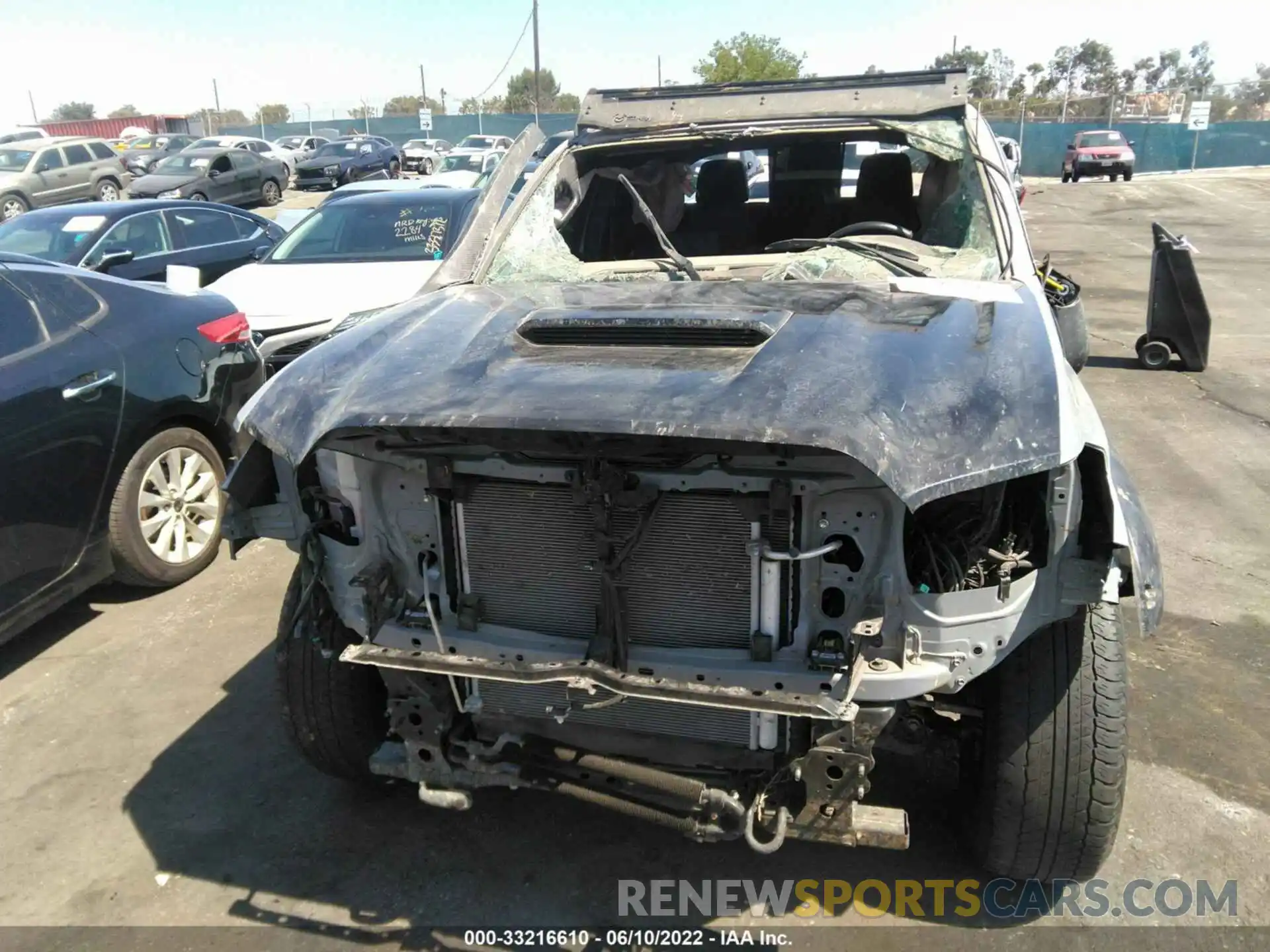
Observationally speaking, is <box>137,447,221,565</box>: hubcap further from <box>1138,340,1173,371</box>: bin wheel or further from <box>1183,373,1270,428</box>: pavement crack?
<box>1138,340,1173,371</box>: bin wheel

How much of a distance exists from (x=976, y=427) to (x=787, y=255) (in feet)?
5.35

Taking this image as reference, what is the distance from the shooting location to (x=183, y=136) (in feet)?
113

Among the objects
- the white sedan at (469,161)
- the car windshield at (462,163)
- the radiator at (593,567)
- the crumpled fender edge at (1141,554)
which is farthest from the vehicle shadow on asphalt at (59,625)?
the car windshield at (462,163)

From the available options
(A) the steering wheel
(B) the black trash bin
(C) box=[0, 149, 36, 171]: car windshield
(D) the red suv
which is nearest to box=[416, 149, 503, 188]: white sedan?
(C) box=[0, 149, 36, 171]: car windshield

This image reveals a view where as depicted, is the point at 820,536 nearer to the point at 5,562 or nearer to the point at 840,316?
the point at 840,316

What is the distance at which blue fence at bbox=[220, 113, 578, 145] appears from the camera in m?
43.5

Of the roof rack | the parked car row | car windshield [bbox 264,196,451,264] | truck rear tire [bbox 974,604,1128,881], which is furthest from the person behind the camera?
the parked car row

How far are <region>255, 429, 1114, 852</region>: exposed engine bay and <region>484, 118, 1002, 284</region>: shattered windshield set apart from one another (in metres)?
1.31

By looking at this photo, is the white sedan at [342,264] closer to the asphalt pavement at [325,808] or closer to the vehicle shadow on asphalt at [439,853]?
the asphalt pavement at [325,808]

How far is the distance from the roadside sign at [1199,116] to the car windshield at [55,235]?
35.0 m

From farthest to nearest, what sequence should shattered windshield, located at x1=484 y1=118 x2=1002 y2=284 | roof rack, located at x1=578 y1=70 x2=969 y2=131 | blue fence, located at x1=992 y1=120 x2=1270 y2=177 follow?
blue fence, located at x1=992 y1=120 x2=1270 y2=177, roof rack, located at x1=578 y1=70 x2=969 y2=131, shattered windshield, located at x1=484 y1=118 x2=1002 y2=284

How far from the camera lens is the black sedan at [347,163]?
27672 mm

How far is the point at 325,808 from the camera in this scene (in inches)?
131

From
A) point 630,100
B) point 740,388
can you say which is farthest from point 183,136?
point 740,388
